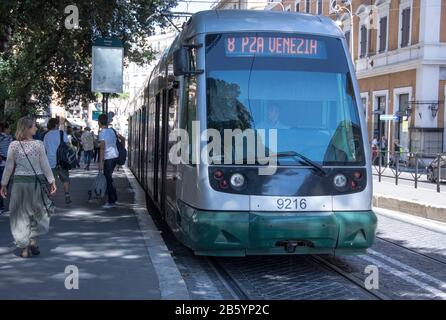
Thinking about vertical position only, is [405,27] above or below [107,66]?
above

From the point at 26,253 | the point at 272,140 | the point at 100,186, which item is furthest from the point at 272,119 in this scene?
the point at 100,186

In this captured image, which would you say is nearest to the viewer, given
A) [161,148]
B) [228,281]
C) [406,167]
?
[228,281]

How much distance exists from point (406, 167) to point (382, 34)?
63.2 ft

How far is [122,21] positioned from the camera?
17.9 m

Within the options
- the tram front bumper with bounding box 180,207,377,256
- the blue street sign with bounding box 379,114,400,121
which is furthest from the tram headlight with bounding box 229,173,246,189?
the blue street sign with bounding box 379,114,400,121

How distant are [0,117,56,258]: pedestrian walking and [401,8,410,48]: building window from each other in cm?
2902

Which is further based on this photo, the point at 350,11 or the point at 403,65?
the point at 350,11

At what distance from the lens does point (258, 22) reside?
7.29 metres

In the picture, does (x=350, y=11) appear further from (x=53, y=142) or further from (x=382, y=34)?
(x=53, y=142)

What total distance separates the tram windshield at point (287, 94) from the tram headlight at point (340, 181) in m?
0.15

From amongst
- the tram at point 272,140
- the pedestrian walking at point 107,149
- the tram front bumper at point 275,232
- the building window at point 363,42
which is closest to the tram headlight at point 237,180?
the tram at point 272,140

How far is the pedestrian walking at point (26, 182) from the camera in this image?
7305mm

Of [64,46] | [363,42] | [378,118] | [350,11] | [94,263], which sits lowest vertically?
[94,263]
